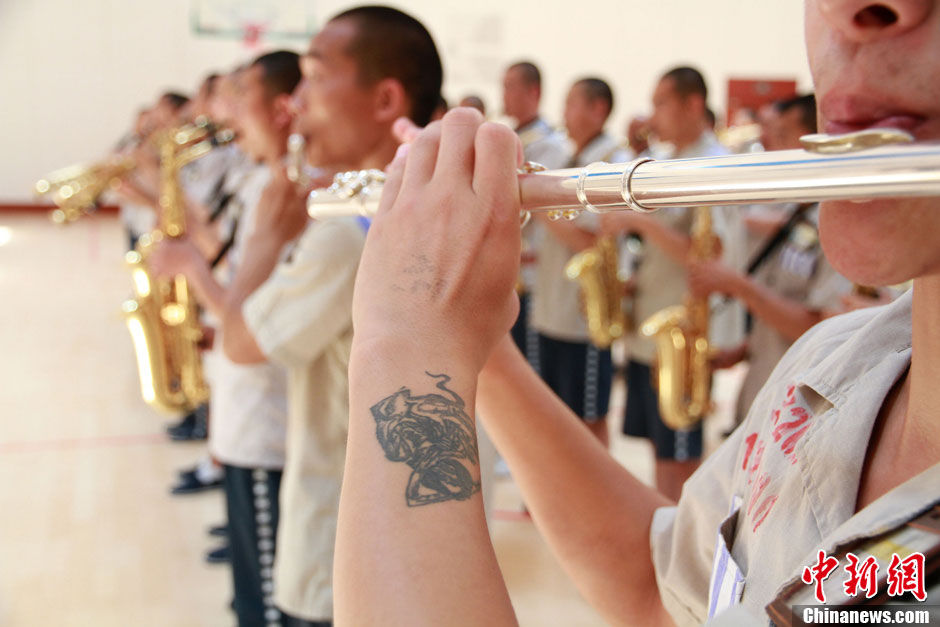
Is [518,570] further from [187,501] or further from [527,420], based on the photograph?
[527,420]

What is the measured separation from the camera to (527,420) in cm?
90

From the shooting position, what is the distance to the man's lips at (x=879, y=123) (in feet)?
1.92

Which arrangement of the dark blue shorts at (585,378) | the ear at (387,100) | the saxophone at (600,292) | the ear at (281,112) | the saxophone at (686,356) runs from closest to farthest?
the ear at (387,100)
the ear at (281,112)
the saxophone at (686,356)
the saxophone at (600,292)
the dark blue shorts at (585,378)

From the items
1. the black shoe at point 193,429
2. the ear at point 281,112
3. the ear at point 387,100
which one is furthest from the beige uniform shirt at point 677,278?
the black shoe at point 193,429

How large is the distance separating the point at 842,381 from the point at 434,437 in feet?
1.12

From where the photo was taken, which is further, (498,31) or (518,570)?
(498,31)

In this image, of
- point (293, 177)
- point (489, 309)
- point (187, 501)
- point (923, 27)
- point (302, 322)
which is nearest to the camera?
point (923, 27)

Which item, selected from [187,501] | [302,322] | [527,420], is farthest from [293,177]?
[187,501]

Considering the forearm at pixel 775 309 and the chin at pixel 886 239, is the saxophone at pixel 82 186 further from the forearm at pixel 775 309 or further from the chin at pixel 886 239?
the chin at pixel 886 239

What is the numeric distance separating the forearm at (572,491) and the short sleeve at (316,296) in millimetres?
696

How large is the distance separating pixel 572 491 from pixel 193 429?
380cm

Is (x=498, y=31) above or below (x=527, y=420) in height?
above

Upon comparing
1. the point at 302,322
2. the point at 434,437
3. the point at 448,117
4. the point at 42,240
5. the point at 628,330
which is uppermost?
the point at 448,117

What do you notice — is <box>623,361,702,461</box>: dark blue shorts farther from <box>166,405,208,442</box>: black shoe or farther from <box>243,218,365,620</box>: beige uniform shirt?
<box>166,405,208,442</box>: black shoe
